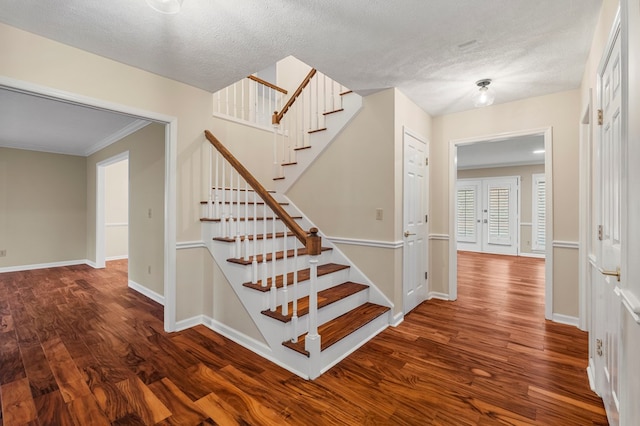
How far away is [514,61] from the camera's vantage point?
8.11 feet

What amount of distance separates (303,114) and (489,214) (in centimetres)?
641

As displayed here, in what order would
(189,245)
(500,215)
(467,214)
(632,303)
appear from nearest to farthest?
(632,303) → (189,245) → (500,215) → (467,214)

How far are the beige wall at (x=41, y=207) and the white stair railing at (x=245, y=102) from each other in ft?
14.3

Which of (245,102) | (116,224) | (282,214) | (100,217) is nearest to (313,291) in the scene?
(282,214)

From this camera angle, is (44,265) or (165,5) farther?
(44,265)

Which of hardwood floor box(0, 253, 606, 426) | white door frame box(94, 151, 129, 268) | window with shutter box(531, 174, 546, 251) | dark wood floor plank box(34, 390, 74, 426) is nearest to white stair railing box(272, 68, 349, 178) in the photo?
hardwood floor box(0, 253, 606, 426)

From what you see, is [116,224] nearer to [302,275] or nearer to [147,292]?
[147,292]

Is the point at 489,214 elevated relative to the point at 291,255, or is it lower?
elevated

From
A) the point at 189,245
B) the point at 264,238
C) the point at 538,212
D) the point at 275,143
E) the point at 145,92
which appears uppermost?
the point at 145,92

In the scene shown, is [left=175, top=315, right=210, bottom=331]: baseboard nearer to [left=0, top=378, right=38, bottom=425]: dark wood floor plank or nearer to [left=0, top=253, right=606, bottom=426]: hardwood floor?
[left=0, top=253, right=606, bottom=426]: hardwood floor

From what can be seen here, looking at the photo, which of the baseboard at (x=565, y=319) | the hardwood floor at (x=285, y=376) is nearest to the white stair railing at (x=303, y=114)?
the hardwood floor at (x=285, y=376)

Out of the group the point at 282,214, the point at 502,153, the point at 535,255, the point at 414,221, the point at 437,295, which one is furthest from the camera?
the point at 535,255

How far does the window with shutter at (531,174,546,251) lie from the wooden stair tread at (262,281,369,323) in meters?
6.41

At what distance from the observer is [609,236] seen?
1.58 meters
